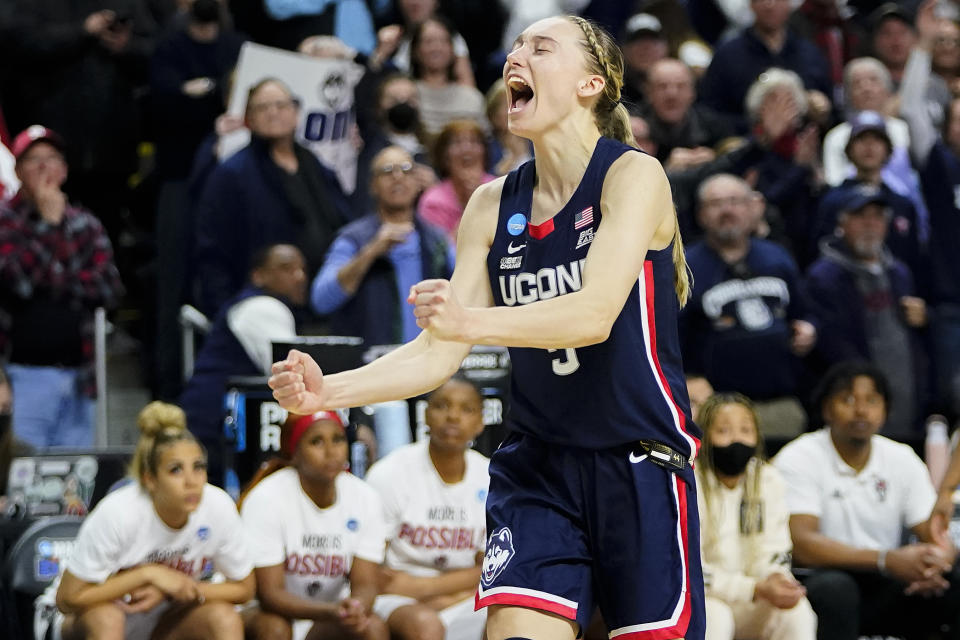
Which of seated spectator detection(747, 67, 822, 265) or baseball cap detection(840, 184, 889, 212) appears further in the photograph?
seated spectator detection(747, 67, 822, 265)

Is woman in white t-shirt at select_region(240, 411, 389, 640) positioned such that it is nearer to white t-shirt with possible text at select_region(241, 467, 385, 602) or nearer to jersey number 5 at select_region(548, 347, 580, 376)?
white t-shirt with possible text at select_region(241, 467, 385, 602)

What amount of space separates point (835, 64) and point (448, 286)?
8.90m

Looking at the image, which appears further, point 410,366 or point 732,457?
point 732,457

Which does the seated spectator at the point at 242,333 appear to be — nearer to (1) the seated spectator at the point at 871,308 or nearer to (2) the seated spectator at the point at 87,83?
(2) the seated spectator at the point at 87,83

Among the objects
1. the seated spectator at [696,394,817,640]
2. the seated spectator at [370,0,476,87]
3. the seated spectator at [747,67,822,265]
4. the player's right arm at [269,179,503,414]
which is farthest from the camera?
the seated spectator at [370,0,476,87]

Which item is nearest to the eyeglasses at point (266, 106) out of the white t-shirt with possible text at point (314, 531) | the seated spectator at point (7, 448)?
the seated spectator at point (7, 448)

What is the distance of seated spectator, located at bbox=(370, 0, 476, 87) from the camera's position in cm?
989

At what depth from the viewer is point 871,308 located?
8.59m

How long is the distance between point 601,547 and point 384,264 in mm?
4440

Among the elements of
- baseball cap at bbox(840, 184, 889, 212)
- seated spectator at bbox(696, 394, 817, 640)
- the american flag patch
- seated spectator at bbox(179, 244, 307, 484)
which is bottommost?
seated spectator at bbox(696, 394, 817, 640)

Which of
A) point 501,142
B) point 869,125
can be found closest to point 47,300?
point 501,142

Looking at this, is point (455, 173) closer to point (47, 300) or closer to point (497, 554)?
point (47, 300)

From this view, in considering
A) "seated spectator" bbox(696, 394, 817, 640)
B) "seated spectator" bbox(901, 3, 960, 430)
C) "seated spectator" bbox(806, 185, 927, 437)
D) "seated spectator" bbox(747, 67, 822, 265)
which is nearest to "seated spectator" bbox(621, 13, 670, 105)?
"seated spectator" bbox(747, 67, 822, 265)

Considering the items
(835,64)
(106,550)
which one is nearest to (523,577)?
(106,550)
